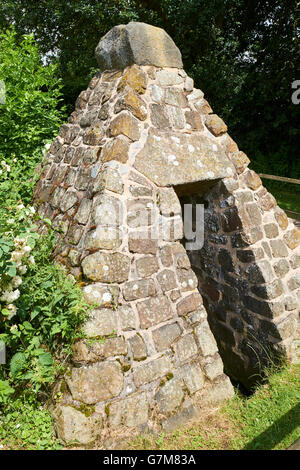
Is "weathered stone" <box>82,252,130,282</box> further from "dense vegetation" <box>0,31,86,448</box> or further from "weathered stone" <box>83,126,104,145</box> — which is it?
"weathered stone" <box>83,126,104,145</box>

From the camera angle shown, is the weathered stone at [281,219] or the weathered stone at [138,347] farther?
the weathered stone at [281,219]

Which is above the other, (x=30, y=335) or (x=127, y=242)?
(x=127, y=242)

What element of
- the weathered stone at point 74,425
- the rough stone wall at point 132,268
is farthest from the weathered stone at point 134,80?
the weathered stone at point 74,425

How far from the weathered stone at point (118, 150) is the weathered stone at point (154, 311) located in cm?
126

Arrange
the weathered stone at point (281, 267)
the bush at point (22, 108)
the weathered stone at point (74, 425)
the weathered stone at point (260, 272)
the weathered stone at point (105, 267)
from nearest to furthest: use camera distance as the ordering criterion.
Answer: the weathered stone at point (74, 425) → the weathered stone at point (105, 267) → the weathered stone at point (260, 272) → the weathered stone at point (281, 267) → the bush at point (22, 108)

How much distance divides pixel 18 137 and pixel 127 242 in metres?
3.30

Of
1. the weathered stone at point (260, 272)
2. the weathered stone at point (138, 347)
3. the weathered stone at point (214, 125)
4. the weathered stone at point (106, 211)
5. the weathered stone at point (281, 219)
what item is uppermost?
the weathered stone at point (214, 125)

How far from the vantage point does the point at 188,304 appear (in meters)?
2.85

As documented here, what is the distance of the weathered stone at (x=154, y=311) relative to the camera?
2.60 m

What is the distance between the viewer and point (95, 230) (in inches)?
101

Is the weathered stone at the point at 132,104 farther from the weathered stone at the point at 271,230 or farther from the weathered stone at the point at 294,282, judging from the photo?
the weathered stone at the point at 294,282

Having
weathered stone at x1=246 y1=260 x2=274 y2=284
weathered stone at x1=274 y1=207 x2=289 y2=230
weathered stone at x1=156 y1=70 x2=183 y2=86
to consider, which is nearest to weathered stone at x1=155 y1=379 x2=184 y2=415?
weathered stone at x1=246 y1=260 x2=274 y2=284
